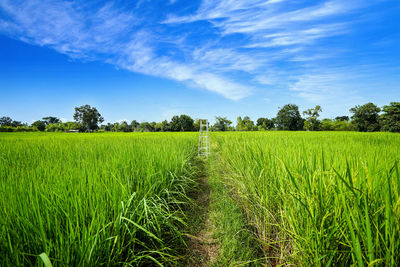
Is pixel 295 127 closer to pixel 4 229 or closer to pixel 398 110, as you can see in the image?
pixel 398 110

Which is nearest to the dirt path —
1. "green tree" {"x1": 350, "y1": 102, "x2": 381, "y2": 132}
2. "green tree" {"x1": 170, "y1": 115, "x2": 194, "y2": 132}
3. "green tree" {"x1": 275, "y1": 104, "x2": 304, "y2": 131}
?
"green tree" {"x1": 170, "y1": 115, "x2": 194, "y2": 132}

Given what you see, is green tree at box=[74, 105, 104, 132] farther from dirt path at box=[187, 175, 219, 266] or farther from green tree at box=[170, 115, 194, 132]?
dirt path at box=[187, 175, 219, 266]

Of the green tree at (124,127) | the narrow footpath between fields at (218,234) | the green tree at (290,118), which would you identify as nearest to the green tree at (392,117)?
the green tree at (290,118)

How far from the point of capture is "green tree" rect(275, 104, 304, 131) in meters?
59.5

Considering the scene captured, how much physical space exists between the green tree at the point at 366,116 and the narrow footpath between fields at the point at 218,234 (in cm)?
5820

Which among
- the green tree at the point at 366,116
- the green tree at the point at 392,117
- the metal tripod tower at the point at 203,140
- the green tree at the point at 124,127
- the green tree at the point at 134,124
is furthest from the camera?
the green tree at the point at 134,124

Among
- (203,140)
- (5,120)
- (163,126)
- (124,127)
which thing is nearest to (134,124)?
(124,127)

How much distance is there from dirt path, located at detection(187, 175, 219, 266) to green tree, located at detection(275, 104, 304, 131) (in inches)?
2557

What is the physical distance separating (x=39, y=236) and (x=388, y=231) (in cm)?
240

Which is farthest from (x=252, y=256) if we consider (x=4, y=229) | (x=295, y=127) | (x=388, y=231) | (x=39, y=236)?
(x=295, y=127)

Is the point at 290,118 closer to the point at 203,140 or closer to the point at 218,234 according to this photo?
the point at 203,140

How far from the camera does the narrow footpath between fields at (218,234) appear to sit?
1.87 metres

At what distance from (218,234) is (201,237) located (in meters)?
0.25

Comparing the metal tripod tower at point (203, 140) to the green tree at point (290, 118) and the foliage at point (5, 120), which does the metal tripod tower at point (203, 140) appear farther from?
the foliage at point (5, 120)
